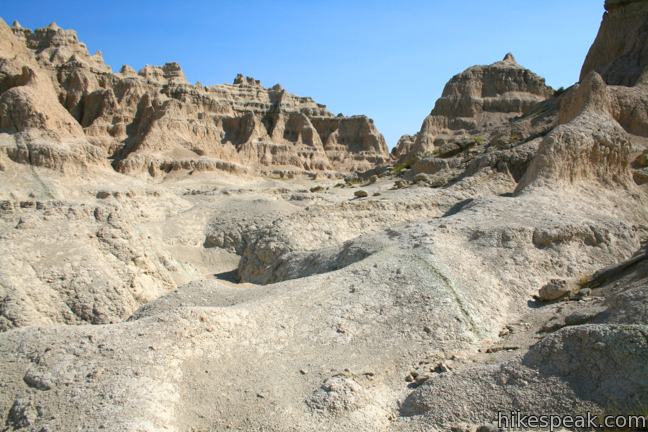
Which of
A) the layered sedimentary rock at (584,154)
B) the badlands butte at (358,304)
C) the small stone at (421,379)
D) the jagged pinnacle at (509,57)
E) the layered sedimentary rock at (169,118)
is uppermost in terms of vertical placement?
the jagged pinnacle at (509,57)

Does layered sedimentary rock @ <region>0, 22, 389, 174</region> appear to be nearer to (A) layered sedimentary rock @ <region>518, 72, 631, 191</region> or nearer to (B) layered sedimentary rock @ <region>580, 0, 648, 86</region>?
(A) layered sedimentary rock @ <region>518, 72, 631, 191</region>

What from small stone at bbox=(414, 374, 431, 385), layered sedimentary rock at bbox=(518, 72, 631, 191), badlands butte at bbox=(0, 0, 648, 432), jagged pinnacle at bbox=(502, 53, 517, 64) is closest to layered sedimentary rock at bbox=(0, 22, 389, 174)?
badlands butte at bbox=(0, 0, 648, 432)

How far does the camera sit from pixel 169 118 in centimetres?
5206

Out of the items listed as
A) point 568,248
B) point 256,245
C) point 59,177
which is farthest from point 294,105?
point 568,248

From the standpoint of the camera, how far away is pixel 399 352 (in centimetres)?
816

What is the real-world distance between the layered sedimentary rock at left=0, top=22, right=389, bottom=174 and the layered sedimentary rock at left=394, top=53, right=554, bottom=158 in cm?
1852

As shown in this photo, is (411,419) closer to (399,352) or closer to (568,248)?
(399,352)

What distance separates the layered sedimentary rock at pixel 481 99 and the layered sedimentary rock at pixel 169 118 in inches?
729

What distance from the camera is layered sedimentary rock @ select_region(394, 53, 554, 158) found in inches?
2103

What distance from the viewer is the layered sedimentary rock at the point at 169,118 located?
126 feet

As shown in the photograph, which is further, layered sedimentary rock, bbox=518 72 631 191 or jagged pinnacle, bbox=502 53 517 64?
jagged pinnacle, bbox=502 53 517 64

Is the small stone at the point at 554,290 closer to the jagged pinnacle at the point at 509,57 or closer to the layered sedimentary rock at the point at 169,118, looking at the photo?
the layered sedimentary rock at the point at 169,118

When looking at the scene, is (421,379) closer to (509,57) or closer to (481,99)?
(481,99)

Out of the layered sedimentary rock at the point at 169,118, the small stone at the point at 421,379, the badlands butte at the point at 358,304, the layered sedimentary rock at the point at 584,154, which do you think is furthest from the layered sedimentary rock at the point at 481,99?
the small stone at the point at 421,379
